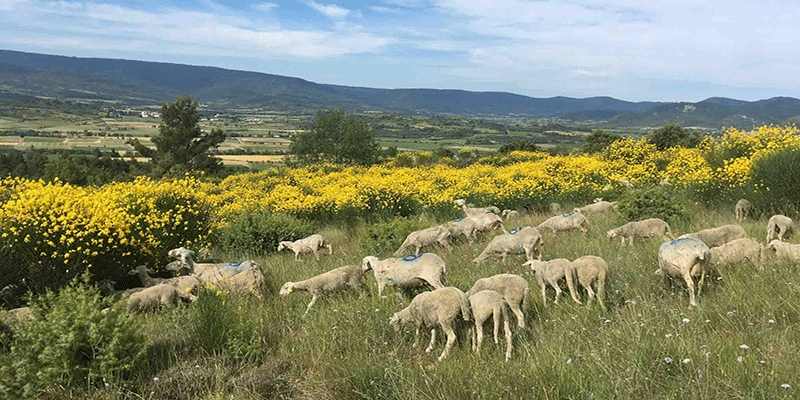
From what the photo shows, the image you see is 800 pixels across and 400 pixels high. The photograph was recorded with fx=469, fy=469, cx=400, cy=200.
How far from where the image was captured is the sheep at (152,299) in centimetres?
606

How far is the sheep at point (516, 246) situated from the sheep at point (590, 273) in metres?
1.95

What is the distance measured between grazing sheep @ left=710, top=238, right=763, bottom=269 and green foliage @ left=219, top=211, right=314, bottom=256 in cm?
868

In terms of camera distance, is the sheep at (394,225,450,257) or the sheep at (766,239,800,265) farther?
the sheep at (394,225,450,257)

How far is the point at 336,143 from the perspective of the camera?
149 feet

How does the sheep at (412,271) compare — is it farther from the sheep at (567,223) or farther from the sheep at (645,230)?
the sheep at (567,223)

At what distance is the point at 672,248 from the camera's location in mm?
5172

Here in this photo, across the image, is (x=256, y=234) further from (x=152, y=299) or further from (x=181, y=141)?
(x=181, y=141)

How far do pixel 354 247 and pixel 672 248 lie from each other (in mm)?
6887

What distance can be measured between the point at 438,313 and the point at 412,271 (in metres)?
1.61

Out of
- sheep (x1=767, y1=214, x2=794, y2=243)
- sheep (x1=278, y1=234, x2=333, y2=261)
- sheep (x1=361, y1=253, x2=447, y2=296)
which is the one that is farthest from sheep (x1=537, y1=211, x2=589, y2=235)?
sheep (x1=278, y1=234, x2=333, y2=261)

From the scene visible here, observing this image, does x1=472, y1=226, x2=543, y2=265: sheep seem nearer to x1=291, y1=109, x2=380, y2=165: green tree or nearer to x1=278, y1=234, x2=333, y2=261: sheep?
x1=278, y1=234, x2=333, y2=261: sheep

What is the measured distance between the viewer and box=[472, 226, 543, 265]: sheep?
292 inches

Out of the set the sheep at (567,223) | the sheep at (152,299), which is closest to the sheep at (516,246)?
the sheep at (567,223)

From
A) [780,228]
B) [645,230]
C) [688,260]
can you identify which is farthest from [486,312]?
[780,228]
